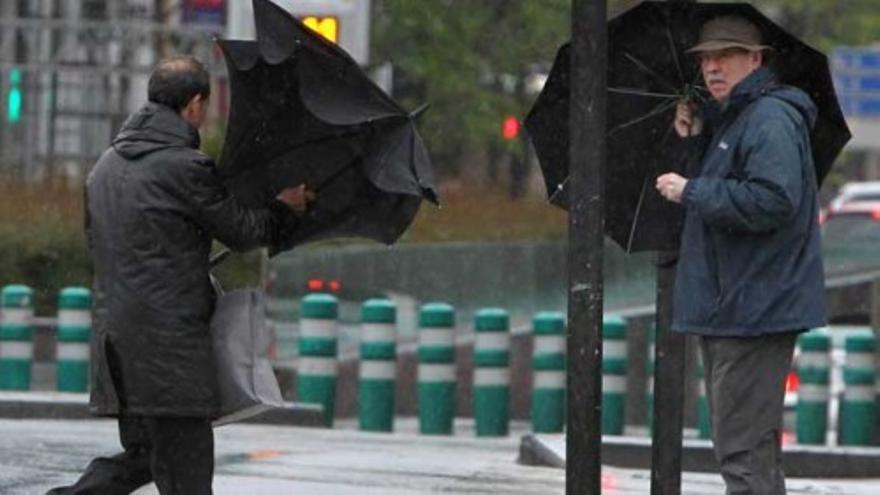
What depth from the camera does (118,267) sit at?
25.5ft

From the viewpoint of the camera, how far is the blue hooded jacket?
7305 millimetres

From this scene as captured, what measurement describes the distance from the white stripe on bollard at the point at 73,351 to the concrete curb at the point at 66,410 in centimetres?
68

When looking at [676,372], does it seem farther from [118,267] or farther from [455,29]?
[455,29]

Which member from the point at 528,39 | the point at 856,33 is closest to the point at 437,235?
the point at 528,39

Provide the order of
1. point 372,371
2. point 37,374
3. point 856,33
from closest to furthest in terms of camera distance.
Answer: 1. point 372,371
2. point 37,374
3. point 856,33

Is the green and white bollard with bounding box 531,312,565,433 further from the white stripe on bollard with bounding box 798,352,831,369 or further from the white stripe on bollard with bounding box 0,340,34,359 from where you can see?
the white stripe on bollard with bounding box 0,340,34,359

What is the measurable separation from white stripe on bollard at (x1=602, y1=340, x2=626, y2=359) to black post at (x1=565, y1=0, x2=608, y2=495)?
1097 centimetres

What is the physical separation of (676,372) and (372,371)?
9990 mm

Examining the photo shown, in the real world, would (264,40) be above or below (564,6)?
below

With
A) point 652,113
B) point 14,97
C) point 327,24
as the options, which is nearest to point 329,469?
point 652,113

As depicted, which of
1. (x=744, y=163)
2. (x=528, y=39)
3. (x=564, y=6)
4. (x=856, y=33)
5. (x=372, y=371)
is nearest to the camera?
(x=744, y=163)

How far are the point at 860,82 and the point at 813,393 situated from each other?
32.1 meters

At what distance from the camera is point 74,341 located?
1880 centimetres

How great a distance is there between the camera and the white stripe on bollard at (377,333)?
18.1 m
